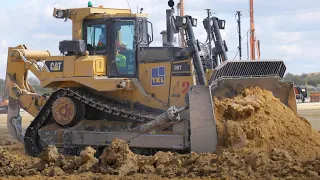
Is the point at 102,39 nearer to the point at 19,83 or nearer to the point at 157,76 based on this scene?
the point at 157,76

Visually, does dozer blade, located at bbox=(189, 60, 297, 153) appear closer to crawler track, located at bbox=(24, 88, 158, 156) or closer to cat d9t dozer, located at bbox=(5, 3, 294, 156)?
cat d9t dozer, located at bbox=(5, 3, 294, 156)

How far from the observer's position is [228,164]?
1122 cm

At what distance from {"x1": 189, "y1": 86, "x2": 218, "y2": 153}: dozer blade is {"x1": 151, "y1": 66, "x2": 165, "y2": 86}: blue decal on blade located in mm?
1790

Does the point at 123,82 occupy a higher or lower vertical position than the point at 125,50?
lower

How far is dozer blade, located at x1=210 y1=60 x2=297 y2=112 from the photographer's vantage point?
13.4m

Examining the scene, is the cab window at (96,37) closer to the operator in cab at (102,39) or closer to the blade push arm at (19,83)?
the operator in cab at (102,39)

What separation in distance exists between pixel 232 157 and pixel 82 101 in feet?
15.1

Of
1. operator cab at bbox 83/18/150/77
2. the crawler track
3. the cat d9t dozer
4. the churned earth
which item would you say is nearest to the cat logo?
the cat d9t dozer

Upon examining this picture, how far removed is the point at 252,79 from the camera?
1386 cm

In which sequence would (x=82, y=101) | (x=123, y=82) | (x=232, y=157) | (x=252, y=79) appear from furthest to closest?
(x=82, y=101) → (x=123, y=82) → (x=252, y=79) → (x=232, y=157)

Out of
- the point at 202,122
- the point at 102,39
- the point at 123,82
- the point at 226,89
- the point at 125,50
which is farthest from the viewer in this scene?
the point at 102,39

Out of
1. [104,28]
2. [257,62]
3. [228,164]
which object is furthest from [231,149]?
[104,28]

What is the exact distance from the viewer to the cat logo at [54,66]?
50.2 feet

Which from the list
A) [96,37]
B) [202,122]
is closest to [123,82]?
[96,37]
